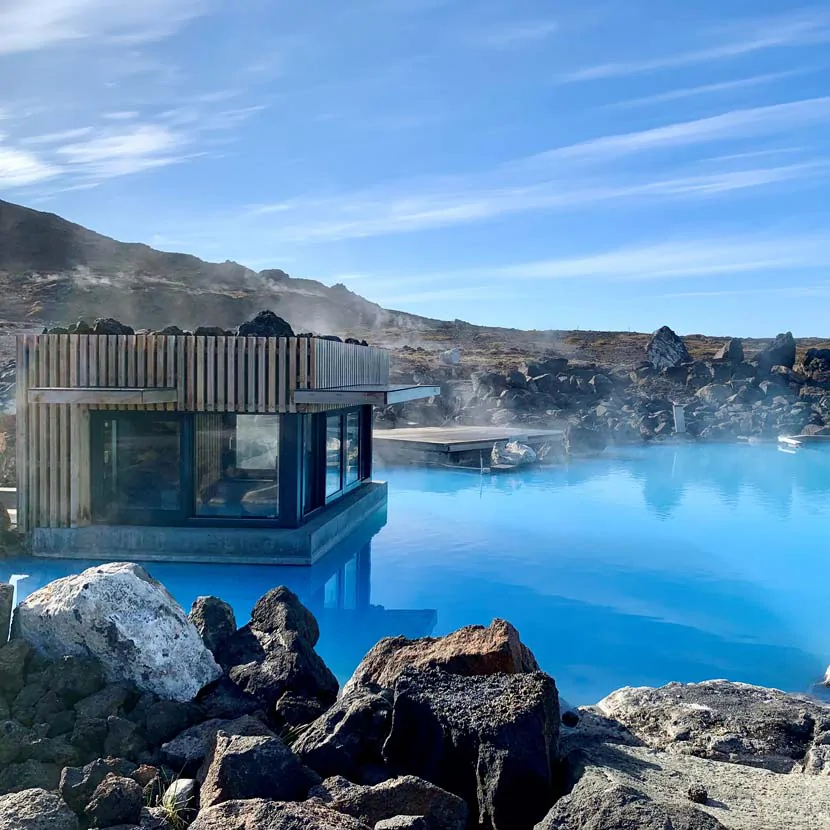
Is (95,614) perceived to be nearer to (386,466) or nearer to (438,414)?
(386,466)

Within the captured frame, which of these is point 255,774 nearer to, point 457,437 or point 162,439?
point 162,439

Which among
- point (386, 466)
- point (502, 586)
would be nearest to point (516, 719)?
point (502, 586)

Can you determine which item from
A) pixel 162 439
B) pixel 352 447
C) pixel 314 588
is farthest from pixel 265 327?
pixel 314 588

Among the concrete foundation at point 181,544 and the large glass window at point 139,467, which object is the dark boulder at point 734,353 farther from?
the large glass window at point 139,467

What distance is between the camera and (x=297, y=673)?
5.37 m

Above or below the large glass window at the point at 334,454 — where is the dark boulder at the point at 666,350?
above

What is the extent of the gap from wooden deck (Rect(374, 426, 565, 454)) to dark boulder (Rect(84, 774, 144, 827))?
16804 millimetres

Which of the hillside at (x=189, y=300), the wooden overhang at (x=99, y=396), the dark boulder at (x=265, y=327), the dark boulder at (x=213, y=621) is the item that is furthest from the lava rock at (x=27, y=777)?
the hillside at (x=189, y=300)

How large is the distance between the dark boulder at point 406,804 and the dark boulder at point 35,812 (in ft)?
3.45

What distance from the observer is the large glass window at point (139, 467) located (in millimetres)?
11078

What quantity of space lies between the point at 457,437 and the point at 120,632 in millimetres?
17137

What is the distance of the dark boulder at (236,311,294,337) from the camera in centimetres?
1541

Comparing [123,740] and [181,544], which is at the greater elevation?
[123,740]

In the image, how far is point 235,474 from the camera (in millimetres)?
11117
